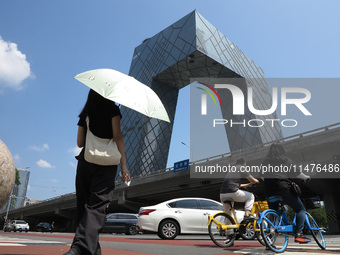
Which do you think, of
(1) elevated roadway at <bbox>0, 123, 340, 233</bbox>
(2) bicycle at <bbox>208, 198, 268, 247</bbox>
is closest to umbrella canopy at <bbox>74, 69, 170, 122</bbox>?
(2) bicycle at <bbox>208, 198, 268, 247</bbox>

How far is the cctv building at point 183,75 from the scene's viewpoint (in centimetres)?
5575

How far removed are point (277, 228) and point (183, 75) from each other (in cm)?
5803

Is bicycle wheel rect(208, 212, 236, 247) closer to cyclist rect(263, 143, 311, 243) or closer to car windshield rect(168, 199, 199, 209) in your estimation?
cyclist rect(263, 143, 311, 243)

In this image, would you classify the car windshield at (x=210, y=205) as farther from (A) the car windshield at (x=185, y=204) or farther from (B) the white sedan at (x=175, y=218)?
(A) the car windshield at (x=185, y=204)

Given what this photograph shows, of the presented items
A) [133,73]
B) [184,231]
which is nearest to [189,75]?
[133,73]

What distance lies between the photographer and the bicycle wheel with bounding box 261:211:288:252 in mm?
4551

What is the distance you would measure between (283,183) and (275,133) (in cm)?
6069

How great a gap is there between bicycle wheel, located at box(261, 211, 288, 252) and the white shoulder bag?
2.78m

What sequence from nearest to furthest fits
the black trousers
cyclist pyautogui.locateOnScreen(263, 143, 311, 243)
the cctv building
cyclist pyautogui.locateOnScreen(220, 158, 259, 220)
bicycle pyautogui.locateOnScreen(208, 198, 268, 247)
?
the black trousers, cyclist pyautogui.locateOnScreen(263, 143, 311, 243), bicycle pyautogui.locateOnScreen(208, 198, 268, 247), cyclist pyautogui.locateOnScreen(220, 158, 259, 220), the cctv building

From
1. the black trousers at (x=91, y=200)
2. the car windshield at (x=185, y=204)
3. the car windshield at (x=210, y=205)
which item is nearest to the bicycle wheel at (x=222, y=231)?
the black trousers at (x=91, y=200)

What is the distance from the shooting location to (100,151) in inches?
113

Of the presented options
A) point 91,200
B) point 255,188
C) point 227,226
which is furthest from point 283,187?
point 255,188

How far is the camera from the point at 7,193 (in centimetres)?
518

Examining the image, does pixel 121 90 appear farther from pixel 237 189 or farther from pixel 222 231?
pixel 222 231
